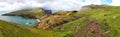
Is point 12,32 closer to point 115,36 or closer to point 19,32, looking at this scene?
point 19,32

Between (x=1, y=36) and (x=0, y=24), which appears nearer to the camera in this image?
(x=1, y=36)

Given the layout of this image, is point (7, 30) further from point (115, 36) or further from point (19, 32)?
point (115, 36)

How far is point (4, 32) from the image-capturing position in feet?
584

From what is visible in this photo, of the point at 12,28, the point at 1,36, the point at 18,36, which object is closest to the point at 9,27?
the point at 12,28

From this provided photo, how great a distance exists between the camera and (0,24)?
198125 millimetres

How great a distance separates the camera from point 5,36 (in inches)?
6831

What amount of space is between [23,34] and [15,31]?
757 centimetres

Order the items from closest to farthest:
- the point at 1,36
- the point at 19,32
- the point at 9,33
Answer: the point at 1,36 → the point at 9,33 → the point at 19,32

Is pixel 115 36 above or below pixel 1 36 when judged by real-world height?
below

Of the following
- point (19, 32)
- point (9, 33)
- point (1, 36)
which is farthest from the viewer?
point (19, 32)

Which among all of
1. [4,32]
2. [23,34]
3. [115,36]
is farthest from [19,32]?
[115,36]

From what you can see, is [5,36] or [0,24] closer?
[5,36]

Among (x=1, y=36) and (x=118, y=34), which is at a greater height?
(x=1, y=36)

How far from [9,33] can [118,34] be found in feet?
206
